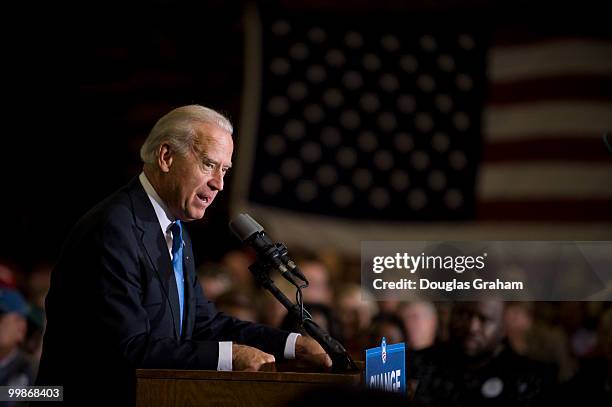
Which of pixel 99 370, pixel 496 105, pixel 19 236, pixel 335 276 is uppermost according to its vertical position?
pixel 496 105

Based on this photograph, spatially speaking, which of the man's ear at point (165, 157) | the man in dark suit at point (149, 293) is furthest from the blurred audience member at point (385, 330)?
the man's ear at point (165, 157)

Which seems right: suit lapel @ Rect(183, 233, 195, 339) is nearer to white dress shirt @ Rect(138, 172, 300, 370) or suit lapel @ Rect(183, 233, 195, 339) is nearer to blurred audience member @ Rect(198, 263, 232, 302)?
white dress shirt @ Rect(138, 172, 300, 370)

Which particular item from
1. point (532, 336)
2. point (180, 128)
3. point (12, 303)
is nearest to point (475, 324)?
point (532, 336)

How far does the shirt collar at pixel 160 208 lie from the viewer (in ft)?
7.47

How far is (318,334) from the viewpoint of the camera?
1865mm

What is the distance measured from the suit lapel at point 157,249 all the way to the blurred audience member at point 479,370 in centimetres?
151

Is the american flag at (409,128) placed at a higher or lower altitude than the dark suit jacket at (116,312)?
higher

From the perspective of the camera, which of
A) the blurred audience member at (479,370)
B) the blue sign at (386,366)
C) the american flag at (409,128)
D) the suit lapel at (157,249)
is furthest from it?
the american flag at (409,128)

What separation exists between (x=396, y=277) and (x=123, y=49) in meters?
3.55

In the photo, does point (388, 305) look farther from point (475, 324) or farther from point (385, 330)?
point (475, 324)

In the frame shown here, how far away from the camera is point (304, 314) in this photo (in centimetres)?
192

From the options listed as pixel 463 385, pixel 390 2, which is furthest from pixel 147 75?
pixel 463 385

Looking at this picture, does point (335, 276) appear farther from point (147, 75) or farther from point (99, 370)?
point (99, 370)

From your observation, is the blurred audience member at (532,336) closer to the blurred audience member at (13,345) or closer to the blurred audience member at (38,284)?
the blurred audience member at (13,345)
